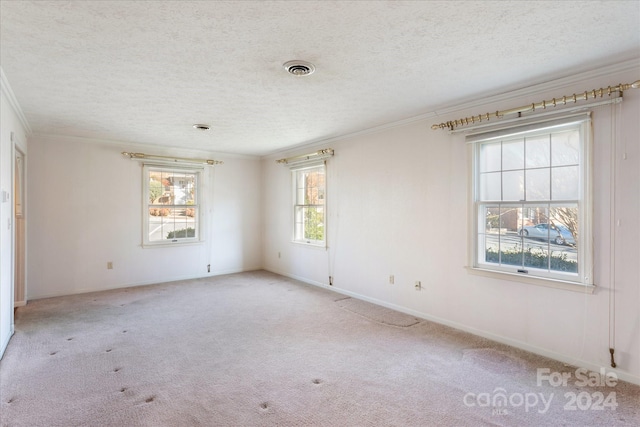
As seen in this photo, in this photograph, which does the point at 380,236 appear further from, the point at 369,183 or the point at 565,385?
the point at 565,385

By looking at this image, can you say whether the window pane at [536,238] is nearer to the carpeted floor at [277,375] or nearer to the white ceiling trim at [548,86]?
the carpeted floor at [277,375]

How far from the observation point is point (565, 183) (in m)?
2.83

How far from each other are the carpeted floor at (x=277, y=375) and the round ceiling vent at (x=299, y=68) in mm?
2393

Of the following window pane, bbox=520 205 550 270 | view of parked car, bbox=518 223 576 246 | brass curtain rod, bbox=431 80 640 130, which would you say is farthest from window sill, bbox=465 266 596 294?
brass curtain rod, bbox=431 80 640 130

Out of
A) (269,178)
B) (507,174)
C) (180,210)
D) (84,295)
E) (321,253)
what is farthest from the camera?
(269,178)

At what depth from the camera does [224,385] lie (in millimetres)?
2426

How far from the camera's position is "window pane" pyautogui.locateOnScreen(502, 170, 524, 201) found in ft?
10.2

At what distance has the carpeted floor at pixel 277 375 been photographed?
208cm

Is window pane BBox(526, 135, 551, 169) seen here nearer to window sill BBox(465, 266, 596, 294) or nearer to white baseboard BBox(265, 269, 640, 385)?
window sill BBox(465, 266, 596, 294)

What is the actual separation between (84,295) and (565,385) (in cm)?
582

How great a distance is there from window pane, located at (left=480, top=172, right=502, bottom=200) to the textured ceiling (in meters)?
0.82

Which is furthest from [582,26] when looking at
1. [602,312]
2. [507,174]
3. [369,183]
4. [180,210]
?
[180,210]

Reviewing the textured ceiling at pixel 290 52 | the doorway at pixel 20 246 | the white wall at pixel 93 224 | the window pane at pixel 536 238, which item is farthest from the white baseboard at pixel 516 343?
the doorway at pixel 20 246

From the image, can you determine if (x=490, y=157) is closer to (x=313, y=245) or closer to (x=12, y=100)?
(x=313, y=245)
